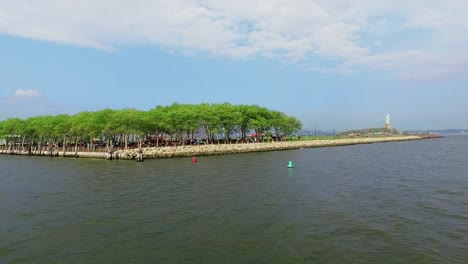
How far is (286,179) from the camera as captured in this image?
4081 cm

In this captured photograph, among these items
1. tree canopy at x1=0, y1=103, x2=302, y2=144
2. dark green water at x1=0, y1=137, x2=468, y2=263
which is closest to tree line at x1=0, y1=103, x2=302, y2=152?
tree canopy at x1=0, y1=103, x2=302, y2=144

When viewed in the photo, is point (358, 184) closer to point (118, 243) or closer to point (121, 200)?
point (121, 200)

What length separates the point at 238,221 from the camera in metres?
22.4

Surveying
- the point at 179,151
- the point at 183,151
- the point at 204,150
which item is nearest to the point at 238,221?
the point at 179,151

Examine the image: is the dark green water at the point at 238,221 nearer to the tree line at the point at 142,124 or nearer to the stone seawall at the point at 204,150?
the stone seawall at the point at 204,150

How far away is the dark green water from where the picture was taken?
16.9 metres

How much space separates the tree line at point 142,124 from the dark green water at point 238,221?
41779 mm

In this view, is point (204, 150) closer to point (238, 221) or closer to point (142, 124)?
point (142, 124)

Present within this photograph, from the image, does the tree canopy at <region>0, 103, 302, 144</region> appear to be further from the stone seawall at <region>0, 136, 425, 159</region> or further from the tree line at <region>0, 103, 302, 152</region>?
the stone seawall at <region>0, 136, 425, 159</region>

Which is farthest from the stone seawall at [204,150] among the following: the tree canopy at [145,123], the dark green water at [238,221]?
the dark green water at [238,221]

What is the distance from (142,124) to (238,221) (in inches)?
2514

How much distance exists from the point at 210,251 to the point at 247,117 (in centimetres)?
9585

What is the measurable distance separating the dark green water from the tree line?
137 ft

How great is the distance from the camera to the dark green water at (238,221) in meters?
16.9
